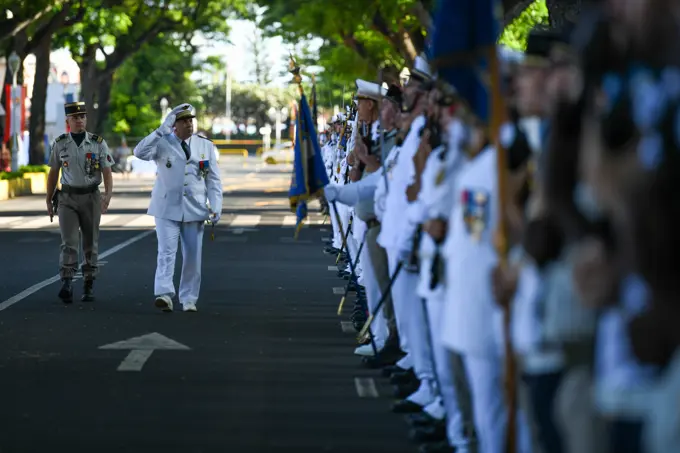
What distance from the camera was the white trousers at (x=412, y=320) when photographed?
11.0 metres

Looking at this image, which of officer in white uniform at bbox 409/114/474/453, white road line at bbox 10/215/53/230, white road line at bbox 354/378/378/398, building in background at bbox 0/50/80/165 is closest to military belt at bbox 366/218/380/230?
white road line at bbox 354/378/378/398

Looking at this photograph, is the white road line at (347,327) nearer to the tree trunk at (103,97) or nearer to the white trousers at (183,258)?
the white trousers at (183,258)

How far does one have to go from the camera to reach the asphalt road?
9727 mm

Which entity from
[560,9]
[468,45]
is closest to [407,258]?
[468,45]

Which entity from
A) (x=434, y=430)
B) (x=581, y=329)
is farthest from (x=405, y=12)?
(x=581, y=329)

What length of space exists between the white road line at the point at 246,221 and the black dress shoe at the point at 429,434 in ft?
81.0

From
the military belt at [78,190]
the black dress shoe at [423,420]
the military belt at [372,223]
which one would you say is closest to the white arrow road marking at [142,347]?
the military belt at [372,223]

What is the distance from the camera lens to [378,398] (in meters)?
11.4

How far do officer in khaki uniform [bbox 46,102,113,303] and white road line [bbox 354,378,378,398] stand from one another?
6.21m

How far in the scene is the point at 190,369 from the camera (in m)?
12.7

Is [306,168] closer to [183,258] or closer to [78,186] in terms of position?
[183,258]

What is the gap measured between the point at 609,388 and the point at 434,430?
13.2 ft

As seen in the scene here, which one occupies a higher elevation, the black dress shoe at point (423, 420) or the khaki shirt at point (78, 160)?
the khaki shirt at point (78, 160)

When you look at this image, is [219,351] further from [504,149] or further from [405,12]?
[405,12]
